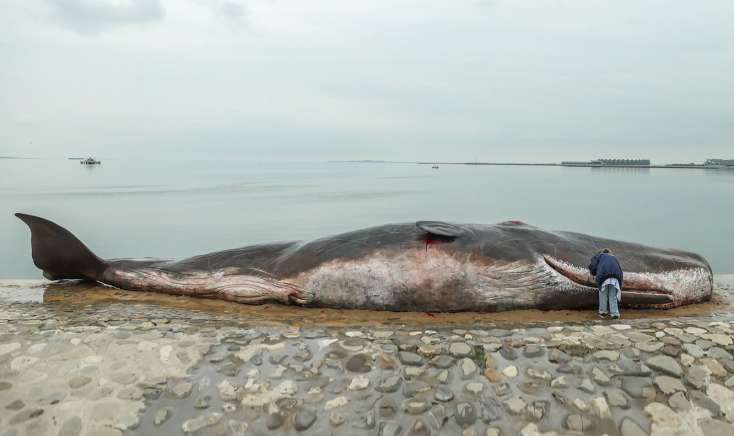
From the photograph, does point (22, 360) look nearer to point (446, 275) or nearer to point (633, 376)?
point (446, 275)

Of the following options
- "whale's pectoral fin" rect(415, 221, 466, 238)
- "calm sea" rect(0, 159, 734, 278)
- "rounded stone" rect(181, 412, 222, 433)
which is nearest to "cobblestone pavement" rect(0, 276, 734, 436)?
"rounded stone" rect(181, 412, 222, 433)

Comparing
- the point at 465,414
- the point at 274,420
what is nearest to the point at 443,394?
the point at 465,414

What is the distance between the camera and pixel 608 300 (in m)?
7.54

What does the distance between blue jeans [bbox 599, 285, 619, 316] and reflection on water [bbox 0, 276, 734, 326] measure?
0.69ft

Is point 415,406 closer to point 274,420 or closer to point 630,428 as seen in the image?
point 274,420

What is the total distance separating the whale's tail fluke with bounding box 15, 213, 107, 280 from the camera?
28.7 ft

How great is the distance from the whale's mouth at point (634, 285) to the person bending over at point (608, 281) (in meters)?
0.37

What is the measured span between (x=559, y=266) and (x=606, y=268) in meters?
0.78

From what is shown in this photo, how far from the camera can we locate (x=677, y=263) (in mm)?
8312

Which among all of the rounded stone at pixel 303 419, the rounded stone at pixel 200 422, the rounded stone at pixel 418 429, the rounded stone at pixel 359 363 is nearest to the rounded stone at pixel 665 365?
the rounded stone at pixel 418 429

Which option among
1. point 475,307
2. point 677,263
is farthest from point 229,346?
point 677,263

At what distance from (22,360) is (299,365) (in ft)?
9.27

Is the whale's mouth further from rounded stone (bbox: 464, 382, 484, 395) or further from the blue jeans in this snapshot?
rounded stone (bbox: 464, 382, 484, 395)

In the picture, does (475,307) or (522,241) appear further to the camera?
(522,241)
